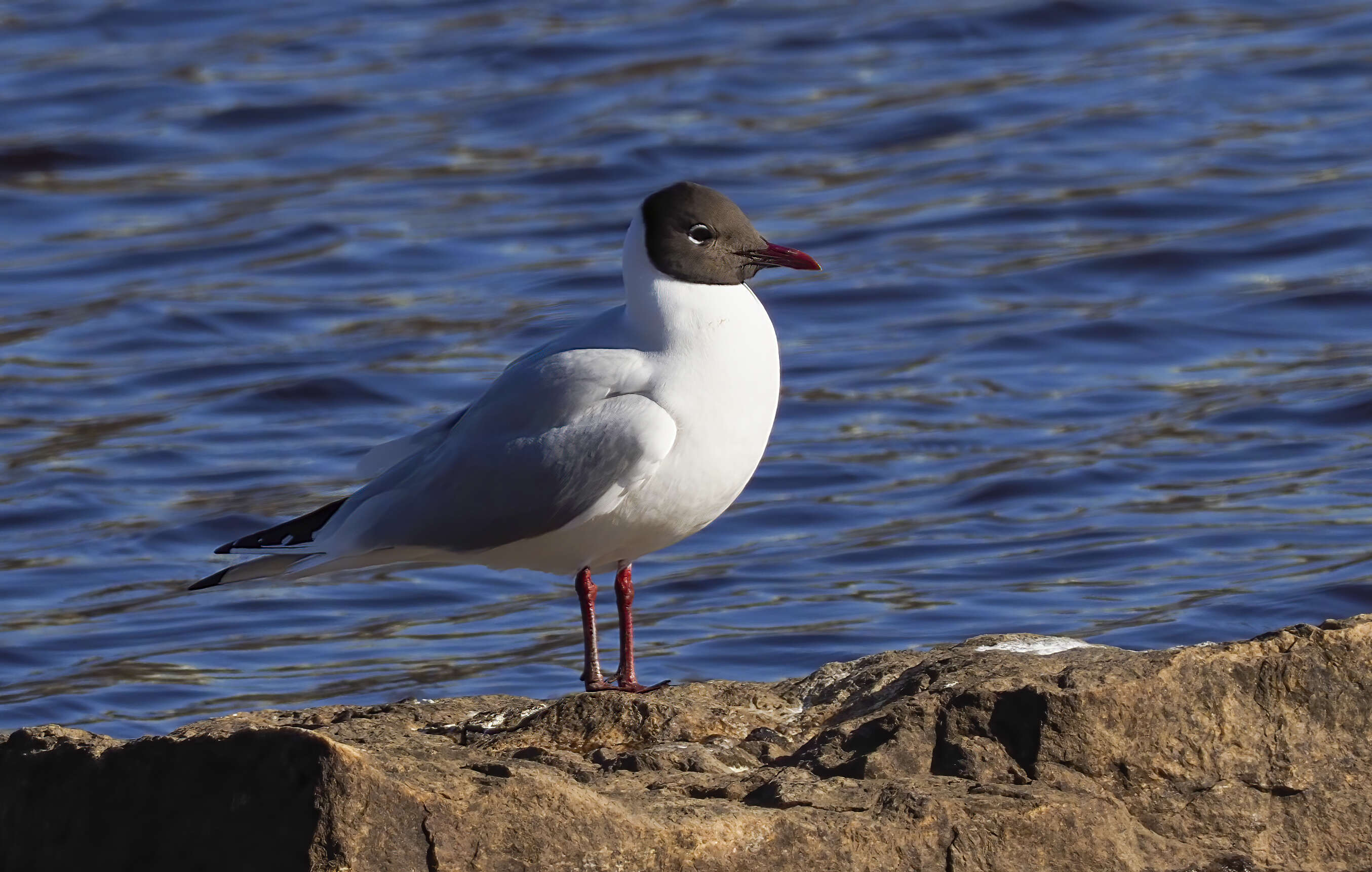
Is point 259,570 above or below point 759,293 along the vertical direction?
above

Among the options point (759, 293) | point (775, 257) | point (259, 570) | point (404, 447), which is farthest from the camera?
point (759, 293)

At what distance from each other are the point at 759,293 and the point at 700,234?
7.68 m

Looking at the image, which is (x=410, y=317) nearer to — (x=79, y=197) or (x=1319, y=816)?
(x=79, y=197)

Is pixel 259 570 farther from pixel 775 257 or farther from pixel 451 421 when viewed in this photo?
pixel 775 257

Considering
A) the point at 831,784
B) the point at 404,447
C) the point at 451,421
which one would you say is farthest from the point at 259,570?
the point at 831,784

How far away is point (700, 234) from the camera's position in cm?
611

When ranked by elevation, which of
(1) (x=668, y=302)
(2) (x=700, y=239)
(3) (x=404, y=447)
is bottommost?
(3) (x=404, y=447)

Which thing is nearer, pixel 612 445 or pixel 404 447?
pixel 612 445

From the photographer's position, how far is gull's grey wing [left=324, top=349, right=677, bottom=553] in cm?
581

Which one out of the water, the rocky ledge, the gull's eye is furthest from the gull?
the water

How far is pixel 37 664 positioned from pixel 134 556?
1372 mm

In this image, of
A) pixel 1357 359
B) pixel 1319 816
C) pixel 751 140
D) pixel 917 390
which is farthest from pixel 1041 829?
pixel 751 140

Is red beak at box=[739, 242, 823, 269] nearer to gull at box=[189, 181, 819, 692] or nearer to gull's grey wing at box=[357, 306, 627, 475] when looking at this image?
gull at box=[189, 181, 819, 692]

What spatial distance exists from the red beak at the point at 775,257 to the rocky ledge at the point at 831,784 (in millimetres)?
1498
